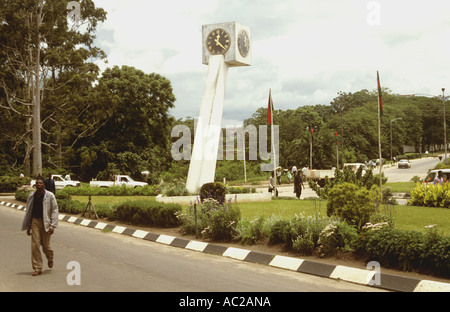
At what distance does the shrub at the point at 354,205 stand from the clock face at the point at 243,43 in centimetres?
1698

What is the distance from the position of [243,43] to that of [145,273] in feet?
65.7

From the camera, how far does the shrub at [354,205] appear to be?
32.9ft

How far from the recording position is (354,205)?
10.1 metres

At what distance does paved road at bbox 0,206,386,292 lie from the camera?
705cm

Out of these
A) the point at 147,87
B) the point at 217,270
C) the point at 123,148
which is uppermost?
the point at 147,87

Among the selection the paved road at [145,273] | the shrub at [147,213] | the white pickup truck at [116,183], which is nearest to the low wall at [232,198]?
the shrub at [147,213]

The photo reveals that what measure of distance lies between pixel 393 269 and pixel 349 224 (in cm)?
241

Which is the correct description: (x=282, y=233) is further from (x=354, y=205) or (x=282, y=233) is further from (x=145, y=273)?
(x=145, y=273)

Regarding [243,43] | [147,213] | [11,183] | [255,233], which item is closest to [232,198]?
[243,43]

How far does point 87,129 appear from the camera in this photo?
1754 inches

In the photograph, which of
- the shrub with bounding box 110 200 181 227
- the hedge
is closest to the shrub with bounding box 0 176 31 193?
the shrub with bounding box 110 200 181 227
